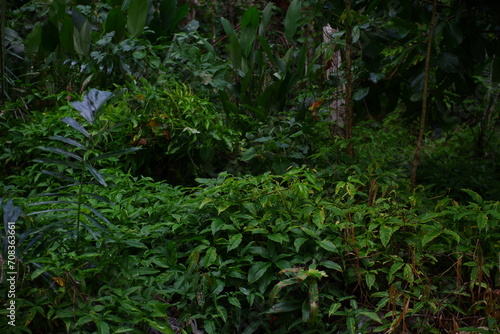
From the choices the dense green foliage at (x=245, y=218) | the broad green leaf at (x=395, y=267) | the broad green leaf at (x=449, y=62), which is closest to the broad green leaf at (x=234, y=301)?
the dense green foliage at (x=245, y=218)

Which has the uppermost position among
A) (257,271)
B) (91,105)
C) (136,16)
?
(91,105)

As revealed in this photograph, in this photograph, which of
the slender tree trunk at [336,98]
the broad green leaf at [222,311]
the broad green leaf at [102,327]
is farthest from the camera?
the slender tree trunk at [336,98]

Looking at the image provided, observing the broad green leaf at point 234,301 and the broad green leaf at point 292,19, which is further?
the broad green leaf at point 292,19

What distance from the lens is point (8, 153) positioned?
317 cm

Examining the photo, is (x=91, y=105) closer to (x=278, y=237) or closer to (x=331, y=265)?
(x=278, y=237)

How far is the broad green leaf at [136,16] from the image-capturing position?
4141mm

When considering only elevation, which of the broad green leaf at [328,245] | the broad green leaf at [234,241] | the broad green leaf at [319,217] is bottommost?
the broad green leaf at [328,245]

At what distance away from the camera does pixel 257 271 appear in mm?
1982

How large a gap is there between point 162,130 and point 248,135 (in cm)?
59

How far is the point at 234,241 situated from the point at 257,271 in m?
0.16

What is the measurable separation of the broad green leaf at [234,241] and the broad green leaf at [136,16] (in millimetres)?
2642

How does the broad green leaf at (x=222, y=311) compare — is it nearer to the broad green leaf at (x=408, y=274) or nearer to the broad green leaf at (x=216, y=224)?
the broad green leaf at (x=216, y=224)

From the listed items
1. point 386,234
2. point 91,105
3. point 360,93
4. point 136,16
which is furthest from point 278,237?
point 136,16

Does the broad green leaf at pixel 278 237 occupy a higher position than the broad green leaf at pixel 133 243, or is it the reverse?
the broad green leaf at pixel 133 243
